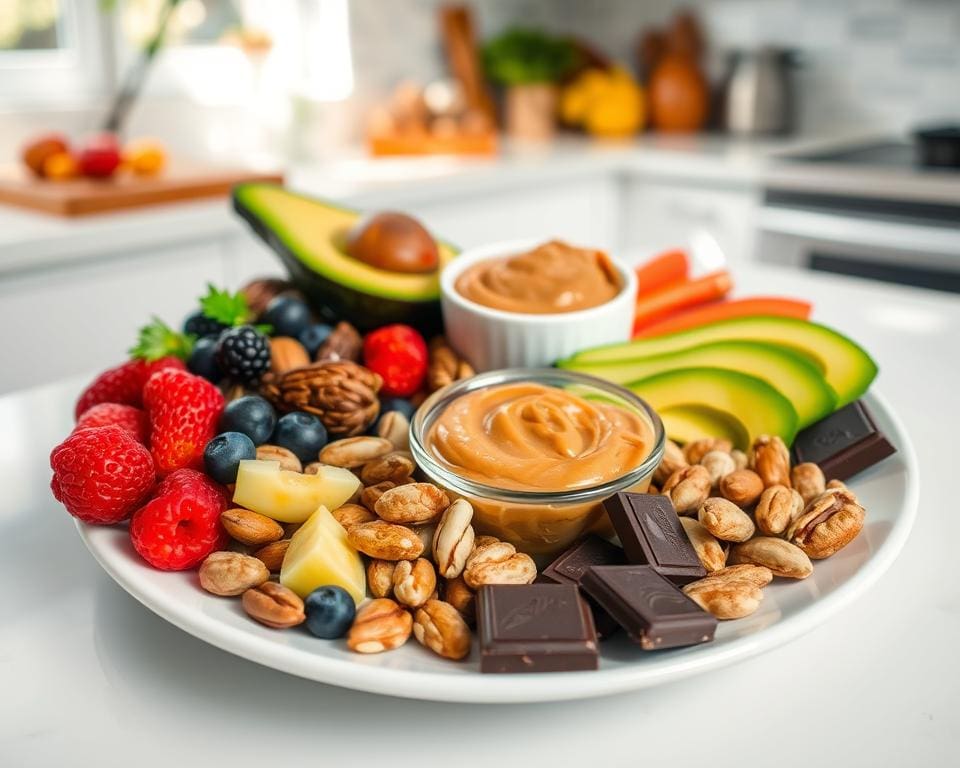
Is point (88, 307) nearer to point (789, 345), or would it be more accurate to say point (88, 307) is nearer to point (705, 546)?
point (789, 345)

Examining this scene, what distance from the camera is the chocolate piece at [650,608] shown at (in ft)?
2.11

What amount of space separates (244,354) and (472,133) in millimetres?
2174

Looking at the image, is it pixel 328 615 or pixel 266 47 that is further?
pixel 266 47

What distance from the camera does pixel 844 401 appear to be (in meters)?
1.05

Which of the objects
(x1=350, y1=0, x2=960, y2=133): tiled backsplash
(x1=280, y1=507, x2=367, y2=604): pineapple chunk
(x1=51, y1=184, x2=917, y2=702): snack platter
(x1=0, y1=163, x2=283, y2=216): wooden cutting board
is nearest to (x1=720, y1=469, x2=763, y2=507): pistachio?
(x1=51, y1=184, x2=917, y2=702): snack platter

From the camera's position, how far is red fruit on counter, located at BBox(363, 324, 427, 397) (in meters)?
1.09

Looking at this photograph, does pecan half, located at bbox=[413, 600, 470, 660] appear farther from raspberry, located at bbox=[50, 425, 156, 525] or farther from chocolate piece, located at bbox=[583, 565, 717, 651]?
raspberry, located at bbox=[50, 425, 156, 525]

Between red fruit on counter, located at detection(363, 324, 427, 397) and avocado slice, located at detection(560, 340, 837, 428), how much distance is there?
0.18 meters

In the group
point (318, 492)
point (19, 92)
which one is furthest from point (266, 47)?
point (318, 492)

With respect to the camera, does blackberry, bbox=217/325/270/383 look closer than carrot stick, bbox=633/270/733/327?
Yes

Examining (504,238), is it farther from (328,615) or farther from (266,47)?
(328,615)

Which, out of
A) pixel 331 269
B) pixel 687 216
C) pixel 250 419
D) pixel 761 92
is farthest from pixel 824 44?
pixel 250 419

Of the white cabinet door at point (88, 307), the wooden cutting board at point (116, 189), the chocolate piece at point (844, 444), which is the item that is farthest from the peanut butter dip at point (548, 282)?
the wooden cutting board at point (116, 189)

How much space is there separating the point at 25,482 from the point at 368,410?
37 centimetres
